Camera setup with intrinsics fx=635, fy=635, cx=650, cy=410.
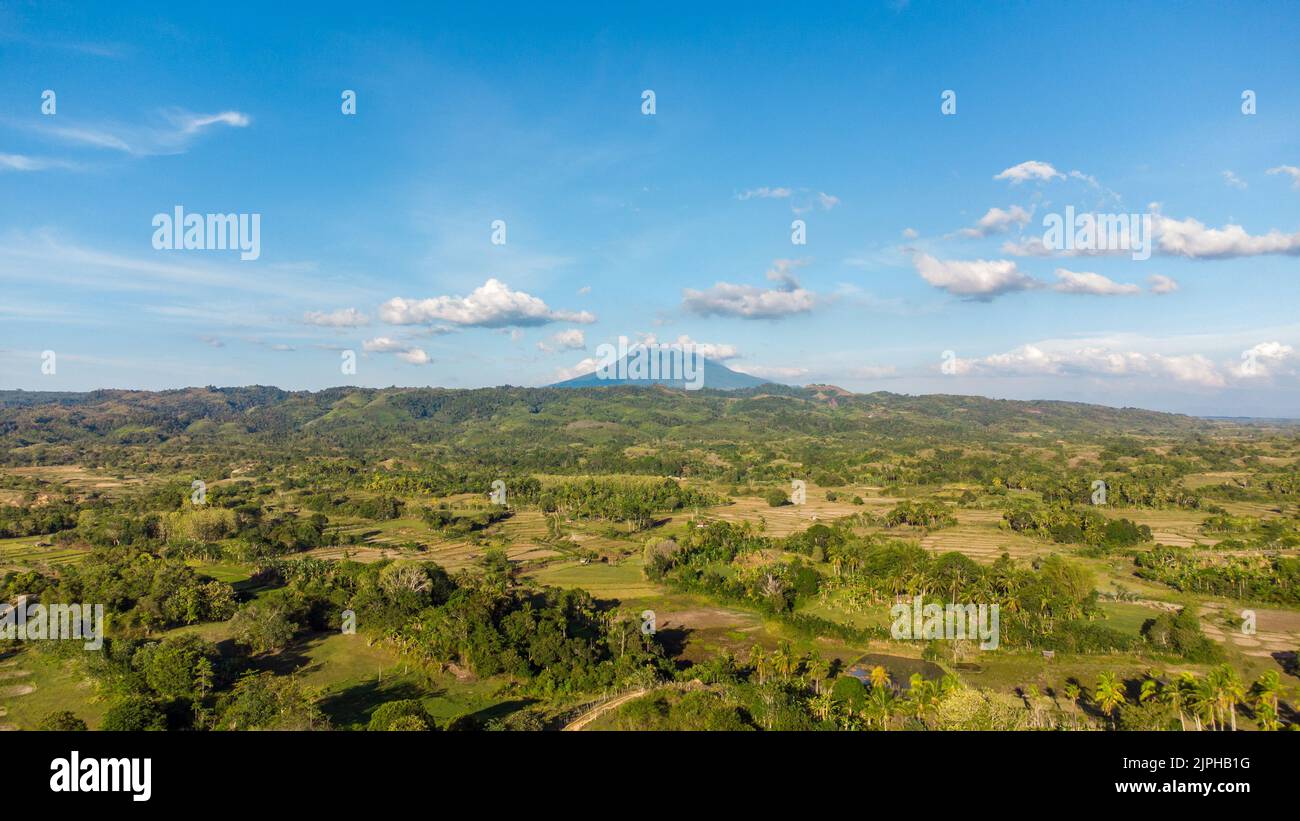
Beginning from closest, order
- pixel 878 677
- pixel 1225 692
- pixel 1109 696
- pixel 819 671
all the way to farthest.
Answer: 1. pixel 1225 692
2. pixel 1109 696
3. pixel 878 677
4. pixel 819 671

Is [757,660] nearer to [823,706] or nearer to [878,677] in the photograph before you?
[878,677]

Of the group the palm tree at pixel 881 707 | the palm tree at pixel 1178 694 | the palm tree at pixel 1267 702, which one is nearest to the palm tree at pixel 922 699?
the palm tree at pixel 881 707

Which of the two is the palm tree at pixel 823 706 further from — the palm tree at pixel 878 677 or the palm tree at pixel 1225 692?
the palm tree at pixel 1225 692

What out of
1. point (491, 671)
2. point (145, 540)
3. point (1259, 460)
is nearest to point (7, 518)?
point (145, 540)

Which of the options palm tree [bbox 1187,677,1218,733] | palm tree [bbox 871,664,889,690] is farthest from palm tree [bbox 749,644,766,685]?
palm tree [bbox 1187,677,1218,733]

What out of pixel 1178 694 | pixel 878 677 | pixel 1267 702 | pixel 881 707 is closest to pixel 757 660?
pixel 878 677

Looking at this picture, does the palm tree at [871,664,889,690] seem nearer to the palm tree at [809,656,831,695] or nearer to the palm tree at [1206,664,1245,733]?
the palm tree at [809,656,831,695]
